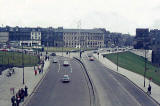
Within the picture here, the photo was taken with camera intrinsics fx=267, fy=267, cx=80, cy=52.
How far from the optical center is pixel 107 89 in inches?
1708

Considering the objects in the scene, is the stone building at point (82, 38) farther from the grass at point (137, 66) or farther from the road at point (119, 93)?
the road at point (119, 93)

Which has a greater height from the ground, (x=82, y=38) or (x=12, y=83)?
(x=82, y=38)

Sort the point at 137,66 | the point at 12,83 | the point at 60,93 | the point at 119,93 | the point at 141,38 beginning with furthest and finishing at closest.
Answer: the point at 141,38, the point at 137,66, the point at 12,83, the point at 119,93, the point at 60,93

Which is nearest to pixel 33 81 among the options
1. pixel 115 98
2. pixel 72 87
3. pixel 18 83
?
pixel 18 83

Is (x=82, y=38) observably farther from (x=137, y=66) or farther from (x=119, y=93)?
(x=119, y=93)

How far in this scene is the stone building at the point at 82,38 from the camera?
169 m

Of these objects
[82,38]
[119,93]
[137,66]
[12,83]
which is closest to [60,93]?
[119,93]

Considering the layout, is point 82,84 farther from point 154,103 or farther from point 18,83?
point 154,103

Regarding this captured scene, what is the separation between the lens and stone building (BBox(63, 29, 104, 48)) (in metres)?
169

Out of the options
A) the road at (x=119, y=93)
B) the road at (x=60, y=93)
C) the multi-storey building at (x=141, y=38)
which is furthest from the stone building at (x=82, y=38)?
the road at (x=60, y=93)

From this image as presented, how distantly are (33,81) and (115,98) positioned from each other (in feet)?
57.2

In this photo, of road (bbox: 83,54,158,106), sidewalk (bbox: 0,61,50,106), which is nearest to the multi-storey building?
road (bbox: 83,54,158,106)

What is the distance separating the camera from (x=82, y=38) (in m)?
174

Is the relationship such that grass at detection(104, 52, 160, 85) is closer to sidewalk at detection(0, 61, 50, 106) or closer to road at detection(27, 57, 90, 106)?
road at detection(27, 57, 90, 106)
